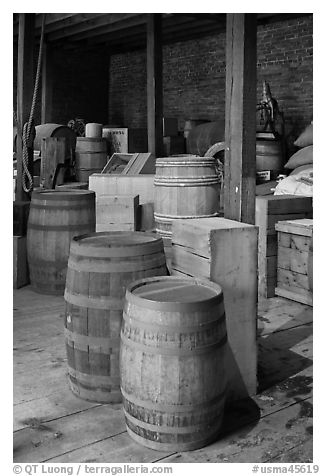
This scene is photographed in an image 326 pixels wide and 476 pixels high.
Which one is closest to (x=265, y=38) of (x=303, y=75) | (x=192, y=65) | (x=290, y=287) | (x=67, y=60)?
(x=303, y=75)

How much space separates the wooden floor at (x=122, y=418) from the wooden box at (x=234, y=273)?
0.18 meters

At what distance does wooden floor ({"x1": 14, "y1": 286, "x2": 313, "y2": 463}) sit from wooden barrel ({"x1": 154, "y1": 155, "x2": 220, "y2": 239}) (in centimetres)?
124

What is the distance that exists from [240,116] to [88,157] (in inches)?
245

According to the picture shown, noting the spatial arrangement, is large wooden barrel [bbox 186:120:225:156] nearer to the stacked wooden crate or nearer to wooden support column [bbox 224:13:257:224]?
the stacked wooden crate

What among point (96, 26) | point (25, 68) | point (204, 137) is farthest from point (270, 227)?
point (96, 26)

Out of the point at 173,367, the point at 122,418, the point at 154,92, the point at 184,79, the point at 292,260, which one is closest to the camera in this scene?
the point at 173,367

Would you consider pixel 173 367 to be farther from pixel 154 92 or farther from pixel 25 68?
pixel 154 92

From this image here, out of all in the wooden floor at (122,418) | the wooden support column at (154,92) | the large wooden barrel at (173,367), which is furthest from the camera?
the wooden support column at (154,92)

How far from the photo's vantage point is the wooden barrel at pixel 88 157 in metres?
9.42

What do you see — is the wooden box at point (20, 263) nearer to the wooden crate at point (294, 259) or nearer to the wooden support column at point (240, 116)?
the wooden crate at point (294, 259)

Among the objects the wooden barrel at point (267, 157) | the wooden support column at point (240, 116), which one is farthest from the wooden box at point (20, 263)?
the wooden barrel at point (267, 157)

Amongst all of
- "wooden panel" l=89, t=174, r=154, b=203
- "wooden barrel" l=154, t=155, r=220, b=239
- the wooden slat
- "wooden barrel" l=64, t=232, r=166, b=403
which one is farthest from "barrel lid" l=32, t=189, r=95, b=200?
the wooden slat

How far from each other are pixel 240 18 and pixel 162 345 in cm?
213

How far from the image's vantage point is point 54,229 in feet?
16.9
